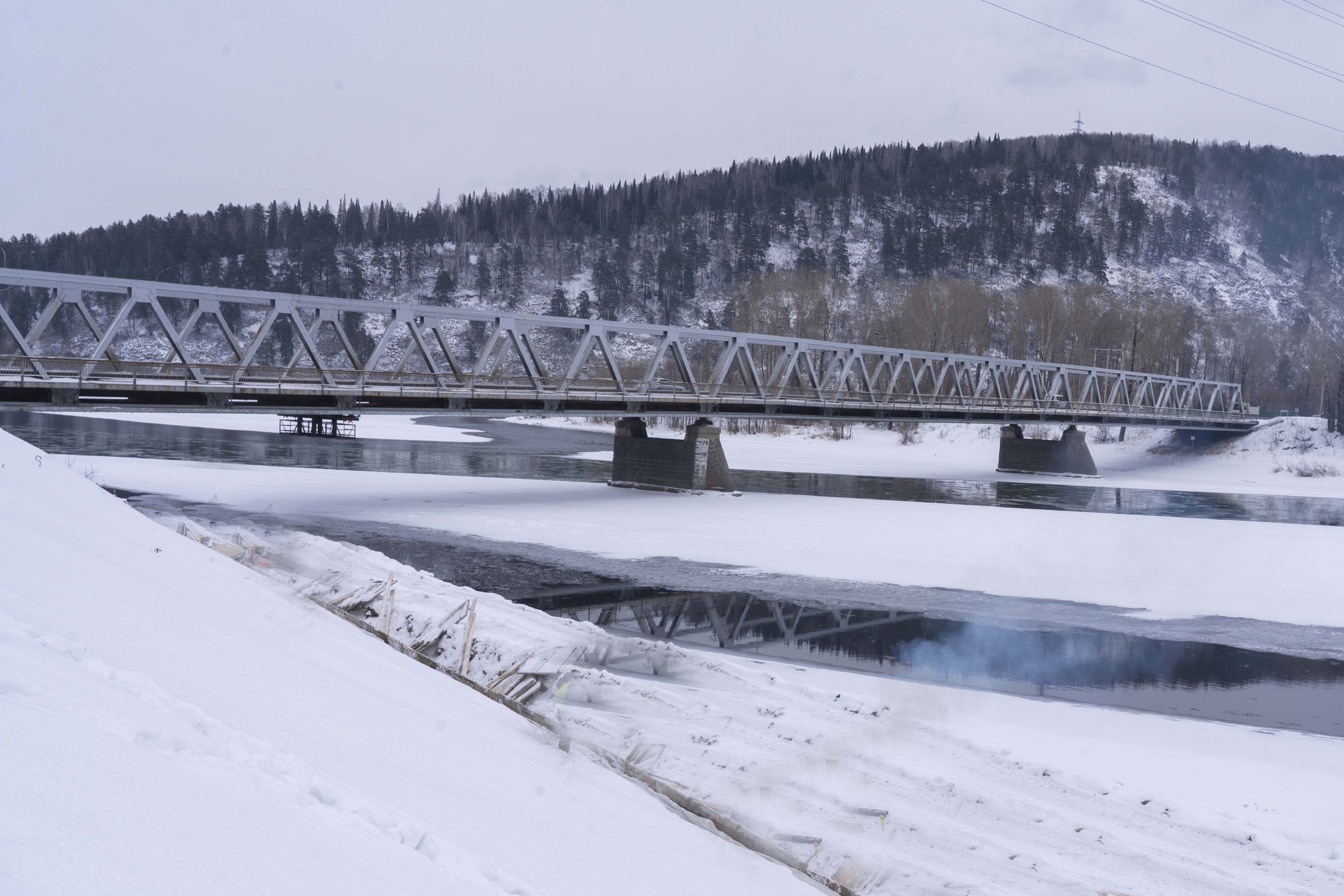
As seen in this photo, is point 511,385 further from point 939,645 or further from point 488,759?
point 488,759

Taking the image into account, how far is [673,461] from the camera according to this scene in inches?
1727

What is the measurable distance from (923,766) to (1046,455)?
63841 millimetres

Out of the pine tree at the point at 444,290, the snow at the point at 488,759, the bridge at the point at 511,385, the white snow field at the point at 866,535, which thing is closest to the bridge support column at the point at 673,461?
the bridge at the point at 511,385

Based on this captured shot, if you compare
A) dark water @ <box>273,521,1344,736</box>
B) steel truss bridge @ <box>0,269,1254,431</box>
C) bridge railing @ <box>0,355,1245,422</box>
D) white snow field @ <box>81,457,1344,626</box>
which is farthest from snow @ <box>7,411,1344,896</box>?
steel truss bridge @ <box>0,269,1254,431</box>

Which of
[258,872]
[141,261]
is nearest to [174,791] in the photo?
[258,872]

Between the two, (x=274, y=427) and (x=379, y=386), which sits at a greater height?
(x=379, y=386)

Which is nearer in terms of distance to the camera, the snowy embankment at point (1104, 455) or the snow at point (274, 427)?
the snowy embankment at point (1104, 455)

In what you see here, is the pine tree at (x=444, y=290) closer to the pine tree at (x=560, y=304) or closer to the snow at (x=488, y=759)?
the pine tree at (x=560, y=304)

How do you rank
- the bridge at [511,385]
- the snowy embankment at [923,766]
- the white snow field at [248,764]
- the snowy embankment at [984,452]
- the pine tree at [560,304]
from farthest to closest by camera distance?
1. the pine tree at [560,304]
2. the snowy embankment at [984,452]
3. the bridge at [511,385]
4. the snowy embankment at [923,766]
5. the white snow field at [248,764]

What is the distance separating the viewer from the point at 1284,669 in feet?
57.0

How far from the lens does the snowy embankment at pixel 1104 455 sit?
207ft

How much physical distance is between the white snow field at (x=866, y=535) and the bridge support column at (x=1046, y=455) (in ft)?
Answer: 95.0

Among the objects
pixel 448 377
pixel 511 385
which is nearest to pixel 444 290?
pixel 511 385

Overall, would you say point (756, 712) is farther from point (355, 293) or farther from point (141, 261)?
point (141, 261)
